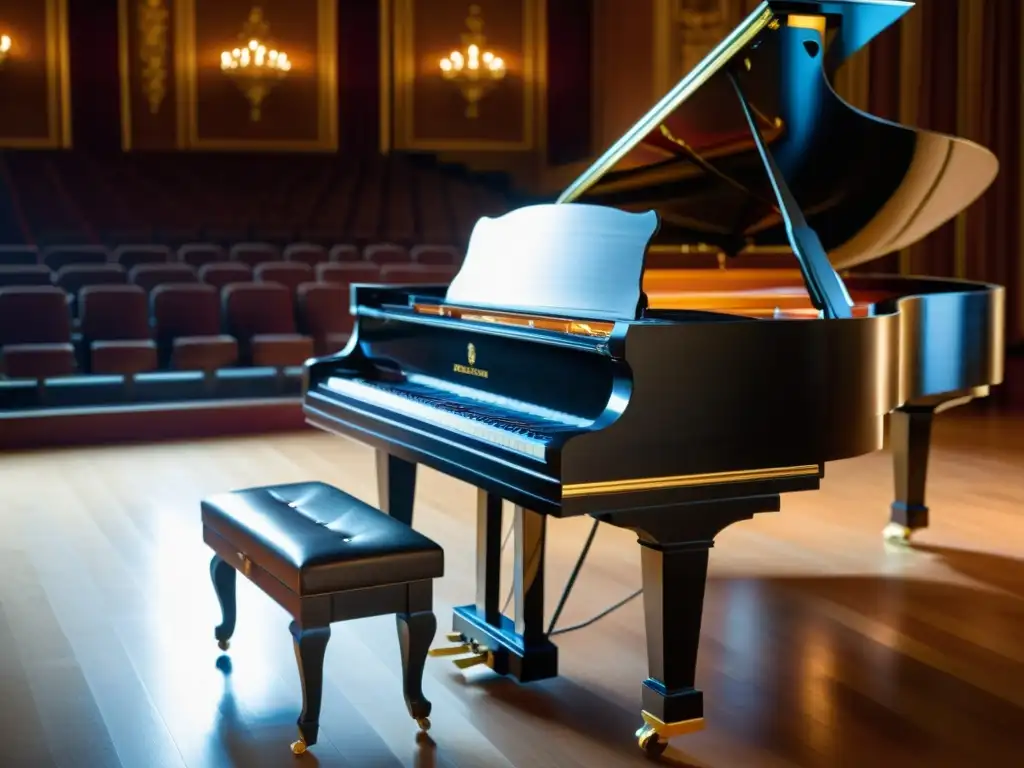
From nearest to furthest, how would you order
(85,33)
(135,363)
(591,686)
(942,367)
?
(591,686) < (942,367) < (135,363) < (85,33)

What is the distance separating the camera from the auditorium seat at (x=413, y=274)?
707 cm

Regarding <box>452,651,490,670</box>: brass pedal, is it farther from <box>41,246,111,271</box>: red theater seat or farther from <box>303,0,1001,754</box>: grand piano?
<box>41,246,111,271</box>: red theater seat

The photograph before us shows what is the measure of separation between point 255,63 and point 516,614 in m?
9.05

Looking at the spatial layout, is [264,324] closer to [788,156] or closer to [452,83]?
[788,156]

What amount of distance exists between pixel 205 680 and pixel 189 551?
3.72ft

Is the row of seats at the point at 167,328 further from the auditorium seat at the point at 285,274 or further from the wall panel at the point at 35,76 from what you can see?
the wall panel at the point at 35,76

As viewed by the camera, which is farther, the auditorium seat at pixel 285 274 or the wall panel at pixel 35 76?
the wall panel at pixel 35 76

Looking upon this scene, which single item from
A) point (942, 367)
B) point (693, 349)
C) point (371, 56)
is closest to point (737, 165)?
point (942, 367)

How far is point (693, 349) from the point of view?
2.10 meters

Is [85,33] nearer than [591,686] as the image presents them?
No

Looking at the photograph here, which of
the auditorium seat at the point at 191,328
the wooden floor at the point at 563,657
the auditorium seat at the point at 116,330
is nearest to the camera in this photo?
the wooden floor at the point at 563,657

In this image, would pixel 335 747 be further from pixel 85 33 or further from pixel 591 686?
pixel 85 33

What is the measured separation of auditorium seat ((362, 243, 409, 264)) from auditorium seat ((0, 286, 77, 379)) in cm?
280

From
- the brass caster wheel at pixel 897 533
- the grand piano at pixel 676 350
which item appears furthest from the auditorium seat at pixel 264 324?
the brass caster wheel at pixel 897 533
